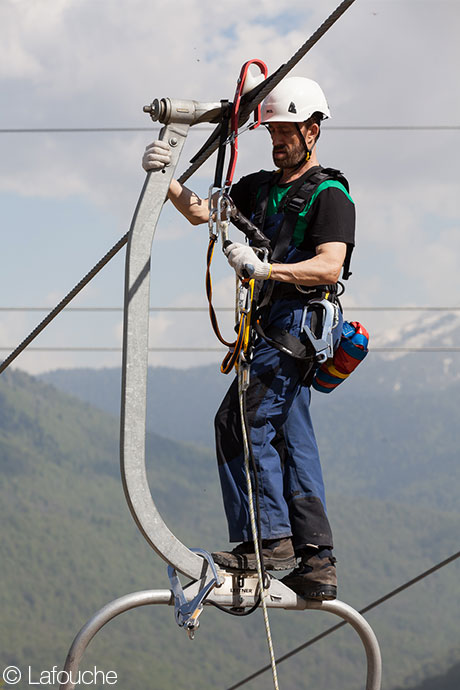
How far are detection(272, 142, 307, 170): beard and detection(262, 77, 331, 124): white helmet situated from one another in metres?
0.09

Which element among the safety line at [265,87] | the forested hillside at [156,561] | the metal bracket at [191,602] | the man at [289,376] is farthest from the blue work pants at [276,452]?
the forested hillside at [156,561]

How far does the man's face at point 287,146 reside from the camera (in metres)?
3.43

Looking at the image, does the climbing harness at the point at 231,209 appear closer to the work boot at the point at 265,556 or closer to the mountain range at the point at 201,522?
the work boot at the point at 265,556

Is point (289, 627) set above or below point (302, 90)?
below

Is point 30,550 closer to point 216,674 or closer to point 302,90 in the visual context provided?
point 216,674

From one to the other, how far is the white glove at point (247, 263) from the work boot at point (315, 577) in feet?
2.85

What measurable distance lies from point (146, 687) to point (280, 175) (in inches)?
2009

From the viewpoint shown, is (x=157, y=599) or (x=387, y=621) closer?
(x=157, y=599)

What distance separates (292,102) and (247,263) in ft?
1.98

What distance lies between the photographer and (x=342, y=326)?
3.48 m

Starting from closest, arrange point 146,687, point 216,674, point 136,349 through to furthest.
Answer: point 136,349, point 146,687, point 216,674

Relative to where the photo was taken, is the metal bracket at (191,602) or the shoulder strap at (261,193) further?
the shoulder strap at (261,193)

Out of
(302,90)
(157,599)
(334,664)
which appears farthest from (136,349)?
(334,664)

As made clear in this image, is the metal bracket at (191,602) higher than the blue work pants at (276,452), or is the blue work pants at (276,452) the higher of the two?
the blue work pants at (276,452)
